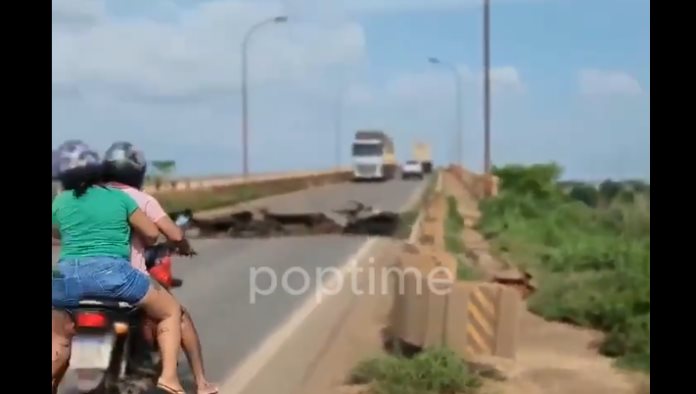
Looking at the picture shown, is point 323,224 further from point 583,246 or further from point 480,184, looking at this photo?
point 583,246

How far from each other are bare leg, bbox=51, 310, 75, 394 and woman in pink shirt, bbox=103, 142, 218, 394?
319 millimetres

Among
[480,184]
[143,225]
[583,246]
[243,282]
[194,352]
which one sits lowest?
[194,352]

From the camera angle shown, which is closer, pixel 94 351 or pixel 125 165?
pixel 94 351

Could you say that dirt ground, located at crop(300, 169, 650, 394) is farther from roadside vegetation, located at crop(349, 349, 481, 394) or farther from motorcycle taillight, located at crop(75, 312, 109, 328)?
motorcycle taillight, located at crop(75, 312, 109, 328)

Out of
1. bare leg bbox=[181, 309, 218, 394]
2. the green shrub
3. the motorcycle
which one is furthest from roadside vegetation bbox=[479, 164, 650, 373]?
the motorcycle

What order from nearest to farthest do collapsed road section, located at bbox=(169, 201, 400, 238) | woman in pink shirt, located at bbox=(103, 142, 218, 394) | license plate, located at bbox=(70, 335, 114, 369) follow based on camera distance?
1. license plate, located at bbox=(70, 335, 114, 369)
2. woman in pink shirt, located at bbox=(103, 142, 218, 394)
3. collapsed road section, located at bbox=(169, 201, 400, 238)

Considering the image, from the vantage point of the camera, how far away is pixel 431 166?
405cm

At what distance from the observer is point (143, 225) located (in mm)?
3660

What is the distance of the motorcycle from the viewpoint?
357cm

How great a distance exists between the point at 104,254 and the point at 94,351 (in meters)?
0.37

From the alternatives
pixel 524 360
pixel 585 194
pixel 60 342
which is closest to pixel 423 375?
pixel 524 360

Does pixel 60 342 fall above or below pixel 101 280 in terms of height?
below
